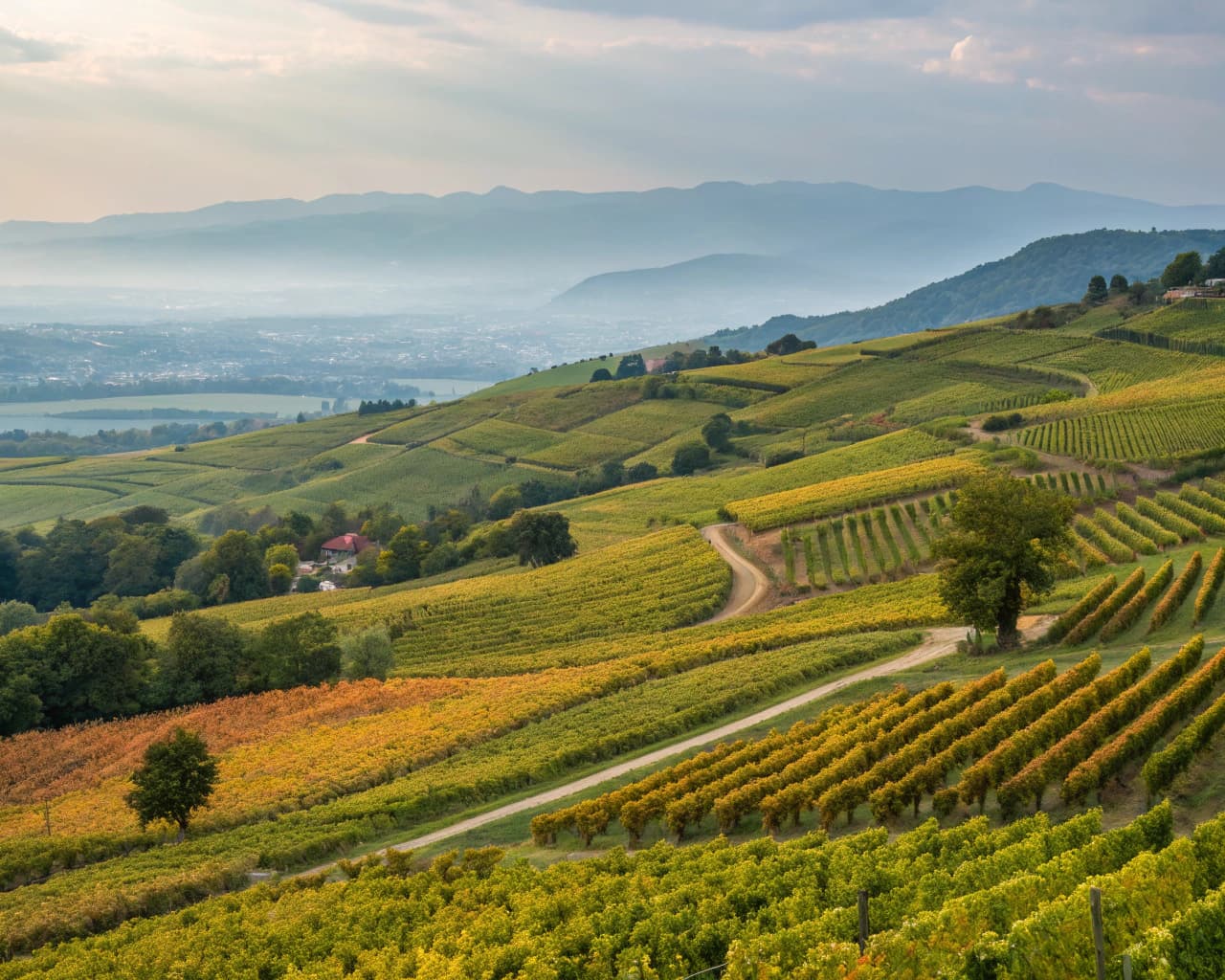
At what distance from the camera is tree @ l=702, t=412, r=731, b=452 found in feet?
433

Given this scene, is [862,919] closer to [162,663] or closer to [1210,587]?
[1210,587]

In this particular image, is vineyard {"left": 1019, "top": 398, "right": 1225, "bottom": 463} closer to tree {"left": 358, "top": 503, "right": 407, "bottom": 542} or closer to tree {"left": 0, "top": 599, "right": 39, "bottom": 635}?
tree {"left": 358, "top": 503, "right": 407, "bottom": 542}

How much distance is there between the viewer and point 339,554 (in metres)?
124

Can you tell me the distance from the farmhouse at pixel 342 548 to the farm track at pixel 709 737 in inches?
3460

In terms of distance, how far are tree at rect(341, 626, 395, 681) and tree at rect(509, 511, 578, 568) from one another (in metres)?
28.5

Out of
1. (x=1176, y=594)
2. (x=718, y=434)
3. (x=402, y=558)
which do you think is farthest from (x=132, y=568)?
(x=1176, y=594)

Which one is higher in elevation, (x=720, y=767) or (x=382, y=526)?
(x=720, y=767)

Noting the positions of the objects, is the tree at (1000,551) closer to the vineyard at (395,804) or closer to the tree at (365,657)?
the vineyard at (395,804)

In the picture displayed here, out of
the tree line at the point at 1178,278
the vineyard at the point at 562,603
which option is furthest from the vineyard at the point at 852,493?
the tree line at the point at 1178,278

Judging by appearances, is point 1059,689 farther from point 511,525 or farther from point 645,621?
point 511,525

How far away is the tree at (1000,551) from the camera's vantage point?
134ft

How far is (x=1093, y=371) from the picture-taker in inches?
4734

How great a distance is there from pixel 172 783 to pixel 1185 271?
153m

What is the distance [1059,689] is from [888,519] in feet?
151
